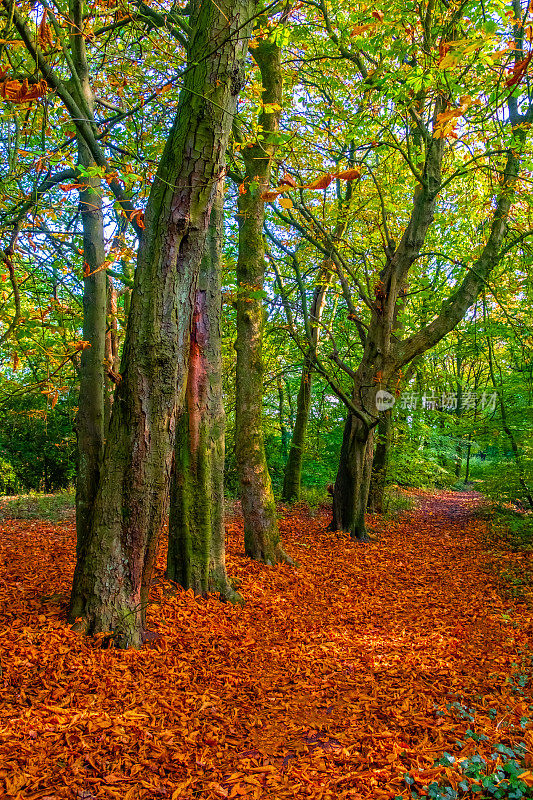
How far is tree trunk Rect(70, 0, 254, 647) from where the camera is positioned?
10.6ft

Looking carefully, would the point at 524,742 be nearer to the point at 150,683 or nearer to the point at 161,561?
the point at 150,683

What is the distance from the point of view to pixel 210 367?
4828 millimetres

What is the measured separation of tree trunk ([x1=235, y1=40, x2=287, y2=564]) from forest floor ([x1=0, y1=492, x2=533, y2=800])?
708 millimetres

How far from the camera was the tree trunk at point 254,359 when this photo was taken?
20.2 ft

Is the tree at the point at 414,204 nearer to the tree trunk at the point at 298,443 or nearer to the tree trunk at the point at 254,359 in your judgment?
the tree trunk at the point at 254,359

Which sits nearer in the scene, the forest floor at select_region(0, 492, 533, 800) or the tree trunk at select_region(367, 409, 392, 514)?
the forest floor at select_region(0, 492, 533, 800)

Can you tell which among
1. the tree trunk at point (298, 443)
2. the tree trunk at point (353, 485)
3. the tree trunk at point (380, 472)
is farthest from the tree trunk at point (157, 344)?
the tree trunk at point (380, 472)

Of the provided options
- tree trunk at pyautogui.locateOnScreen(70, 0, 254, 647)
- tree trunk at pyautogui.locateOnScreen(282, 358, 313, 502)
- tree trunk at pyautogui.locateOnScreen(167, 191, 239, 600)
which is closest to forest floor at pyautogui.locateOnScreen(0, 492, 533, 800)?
tree trunk at pyautogui.locateOnScreen(167, 191, 239, 600)

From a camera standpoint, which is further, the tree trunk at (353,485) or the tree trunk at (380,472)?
the tree trunk at (380,472)

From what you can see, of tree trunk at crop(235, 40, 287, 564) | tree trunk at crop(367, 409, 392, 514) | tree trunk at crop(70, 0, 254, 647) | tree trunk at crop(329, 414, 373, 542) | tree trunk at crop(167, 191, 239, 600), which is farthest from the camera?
tree trunk at crop(367, 409, 392, 514)

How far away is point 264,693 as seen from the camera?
3236 mm

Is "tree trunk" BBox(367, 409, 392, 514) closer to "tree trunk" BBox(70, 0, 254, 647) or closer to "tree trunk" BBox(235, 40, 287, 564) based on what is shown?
"tree trunk" BBox(235, 40, 287, 564)

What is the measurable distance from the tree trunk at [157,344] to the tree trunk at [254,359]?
2.76m

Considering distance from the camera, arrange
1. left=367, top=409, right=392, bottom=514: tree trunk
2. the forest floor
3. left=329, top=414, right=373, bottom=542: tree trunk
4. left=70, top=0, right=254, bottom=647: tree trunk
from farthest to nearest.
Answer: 1. left=367, top=409, right=392, bottom=514: tree trunk
2. left=329, top=414, right=373, bottom=542: tree trunk
3. left=70, top=0, right=254, bottom=647: tree trunk
4. the forest floor
